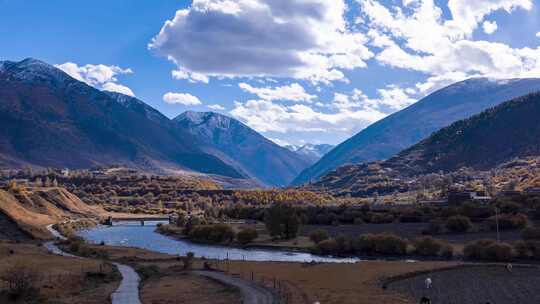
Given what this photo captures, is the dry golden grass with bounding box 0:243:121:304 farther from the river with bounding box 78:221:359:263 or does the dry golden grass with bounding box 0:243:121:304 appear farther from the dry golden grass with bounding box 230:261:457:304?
the river with bounding box 78:221:359:263

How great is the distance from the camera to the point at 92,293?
55.6 metres

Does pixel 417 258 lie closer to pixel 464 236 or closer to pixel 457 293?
pixel 464 236

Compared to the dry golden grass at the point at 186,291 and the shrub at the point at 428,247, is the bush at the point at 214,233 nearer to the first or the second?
the shrub at the point at 428,247

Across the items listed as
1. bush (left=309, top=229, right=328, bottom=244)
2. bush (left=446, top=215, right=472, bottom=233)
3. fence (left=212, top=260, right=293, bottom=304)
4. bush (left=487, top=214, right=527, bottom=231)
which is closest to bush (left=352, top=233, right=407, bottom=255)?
bush (left=309, top=229, right=328, bottom=244)

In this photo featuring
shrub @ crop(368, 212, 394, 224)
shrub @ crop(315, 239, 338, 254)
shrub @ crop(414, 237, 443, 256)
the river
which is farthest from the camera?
shrub @ crop(368, 212, 394, 224)

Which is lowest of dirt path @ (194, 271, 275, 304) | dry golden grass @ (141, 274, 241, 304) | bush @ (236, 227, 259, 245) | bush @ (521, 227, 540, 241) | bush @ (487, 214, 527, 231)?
dry golden grass @ (141, 274, 241, 304)

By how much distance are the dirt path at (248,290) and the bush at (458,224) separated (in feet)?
253

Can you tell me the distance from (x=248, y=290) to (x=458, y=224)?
87714 mm

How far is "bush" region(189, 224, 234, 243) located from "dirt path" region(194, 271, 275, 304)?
70765 mm

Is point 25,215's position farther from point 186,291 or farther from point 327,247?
point 186,291

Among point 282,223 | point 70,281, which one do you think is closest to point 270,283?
point 70,281

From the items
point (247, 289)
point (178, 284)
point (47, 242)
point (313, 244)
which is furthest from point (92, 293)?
point (47, 242)

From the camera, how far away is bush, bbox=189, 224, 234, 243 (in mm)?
140500

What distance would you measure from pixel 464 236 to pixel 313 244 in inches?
1226
